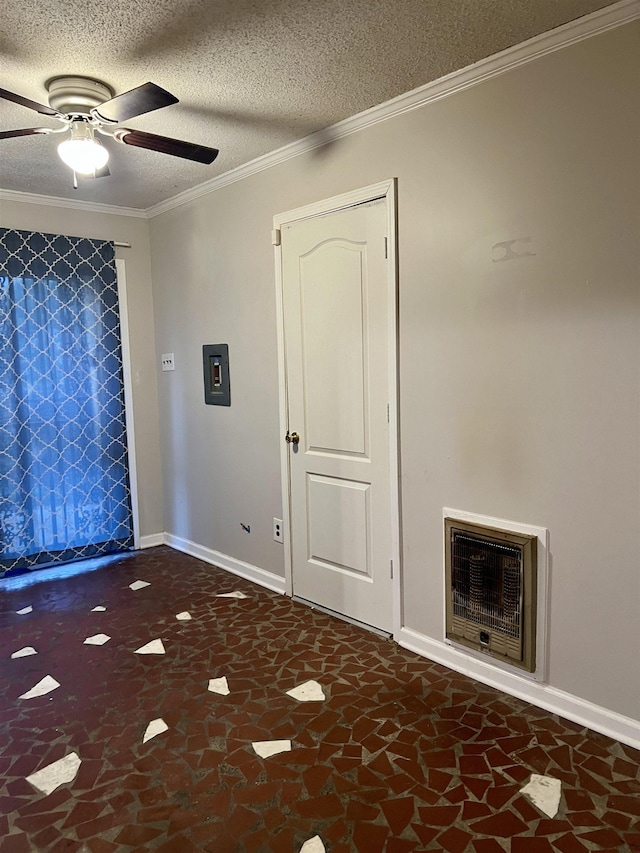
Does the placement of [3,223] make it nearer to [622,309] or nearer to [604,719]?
[622,309]

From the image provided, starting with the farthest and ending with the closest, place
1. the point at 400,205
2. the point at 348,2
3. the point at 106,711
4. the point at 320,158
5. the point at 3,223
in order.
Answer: the point at 3,223, the point at 320,158, the point at 400,205, the point at 106,711, the point at 348,2

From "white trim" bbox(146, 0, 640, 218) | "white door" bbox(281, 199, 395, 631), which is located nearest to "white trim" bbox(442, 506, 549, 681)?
"white door" bbox(281, 199, 395, 631)

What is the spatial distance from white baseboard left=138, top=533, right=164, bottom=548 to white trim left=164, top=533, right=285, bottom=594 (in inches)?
1.5

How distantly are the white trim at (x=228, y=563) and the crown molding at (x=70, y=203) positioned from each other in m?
2.44

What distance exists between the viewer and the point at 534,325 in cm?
222

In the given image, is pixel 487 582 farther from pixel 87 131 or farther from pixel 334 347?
pixel 87 131

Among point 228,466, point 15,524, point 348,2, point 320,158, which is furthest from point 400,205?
point 15,524

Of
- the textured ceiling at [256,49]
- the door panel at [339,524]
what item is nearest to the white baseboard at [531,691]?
the door panel at [339,524]

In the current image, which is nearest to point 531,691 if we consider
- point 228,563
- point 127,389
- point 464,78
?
point 228,563

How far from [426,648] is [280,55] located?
2.56m

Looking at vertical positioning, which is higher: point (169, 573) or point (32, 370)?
point (32, 370)

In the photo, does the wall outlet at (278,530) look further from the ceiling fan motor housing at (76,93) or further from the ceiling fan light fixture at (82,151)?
the ceiling fan motor housing at (76,93)

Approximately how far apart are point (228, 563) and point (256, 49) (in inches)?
117

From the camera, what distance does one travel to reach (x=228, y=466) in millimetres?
3902
